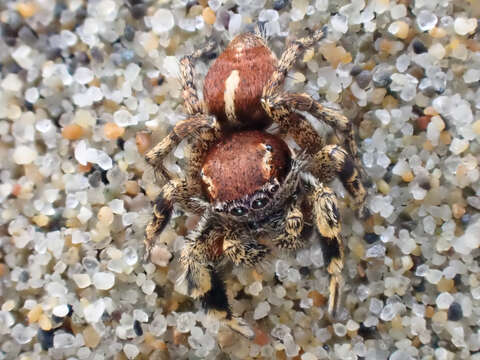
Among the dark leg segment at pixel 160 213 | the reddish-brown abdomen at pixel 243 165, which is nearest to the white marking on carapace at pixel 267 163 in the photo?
the reddish-brown abdomen at pixel 243 165

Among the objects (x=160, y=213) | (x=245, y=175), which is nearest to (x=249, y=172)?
(x=245, y=175)

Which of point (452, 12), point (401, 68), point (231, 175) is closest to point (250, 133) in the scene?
point (231, 175)

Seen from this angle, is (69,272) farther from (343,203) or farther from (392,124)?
(392,124)

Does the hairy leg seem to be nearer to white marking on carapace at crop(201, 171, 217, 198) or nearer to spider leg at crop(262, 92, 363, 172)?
spider leg at crop(262, 92, 363, 172)

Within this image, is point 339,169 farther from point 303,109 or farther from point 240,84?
point 240,84

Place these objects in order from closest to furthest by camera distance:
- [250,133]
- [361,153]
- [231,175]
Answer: [231,175], [250,133], [361,153]

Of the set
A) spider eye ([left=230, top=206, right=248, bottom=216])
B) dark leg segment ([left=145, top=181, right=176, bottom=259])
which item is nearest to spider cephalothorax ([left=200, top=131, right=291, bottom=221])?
spider eye ([left=230, top=206, right=248, bottom=216])
